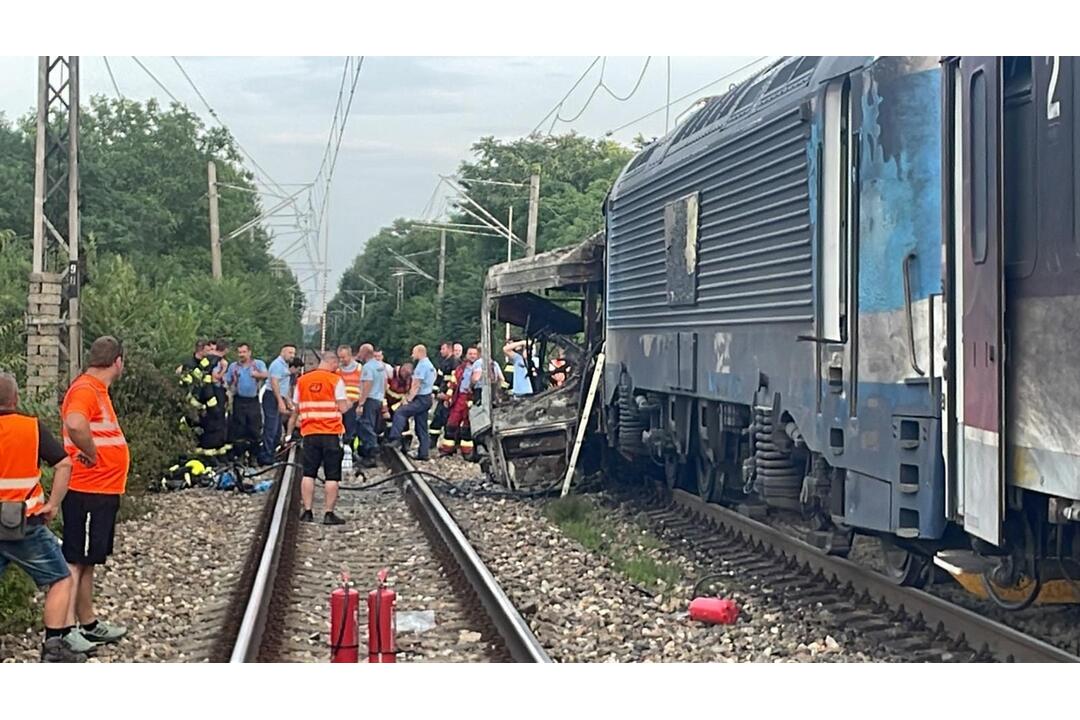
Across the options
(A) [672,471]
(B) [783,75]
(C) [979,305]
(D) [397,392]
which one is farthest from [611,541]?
(D) [397,392]

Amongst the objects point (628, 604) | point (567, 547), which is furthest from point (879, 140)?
point (567, 547)

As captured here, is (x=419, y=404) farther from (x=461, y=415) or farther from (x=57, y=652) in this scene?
(x=57, y=652)

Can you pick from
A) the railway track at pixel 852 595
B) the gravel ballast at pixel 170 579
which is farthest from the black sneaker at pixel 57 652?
the railway track at pixel 852 595

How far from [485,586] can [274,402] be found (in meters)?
11.4

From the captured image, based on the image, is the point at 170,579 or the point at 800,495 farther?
the point at 170,579

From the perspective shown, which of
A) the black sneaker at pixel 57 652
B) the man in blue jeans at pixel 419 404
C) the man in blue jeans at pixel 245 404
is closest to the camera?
the black sneaker at pixel 57 652

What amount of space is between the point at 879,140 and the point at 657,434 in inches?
232

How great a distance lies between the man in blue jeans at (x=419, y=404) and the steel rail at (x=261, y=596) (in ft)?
18.3

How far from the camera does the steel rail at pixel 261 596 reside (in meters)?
7.89

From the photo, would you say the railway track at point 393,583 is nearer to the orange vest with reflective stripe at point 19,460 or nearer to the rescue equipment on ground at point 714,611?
the rescue equipment on ground at point 714,611

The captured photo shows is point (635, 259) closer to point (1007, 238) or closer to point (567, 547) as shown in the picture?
point (567, 547)

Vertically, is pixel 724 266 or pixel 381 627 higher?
pixel 724 266

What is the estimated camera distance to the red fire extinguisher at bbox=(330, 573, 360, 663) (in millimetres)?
7590

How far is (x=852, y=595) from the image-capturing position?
361 inches
